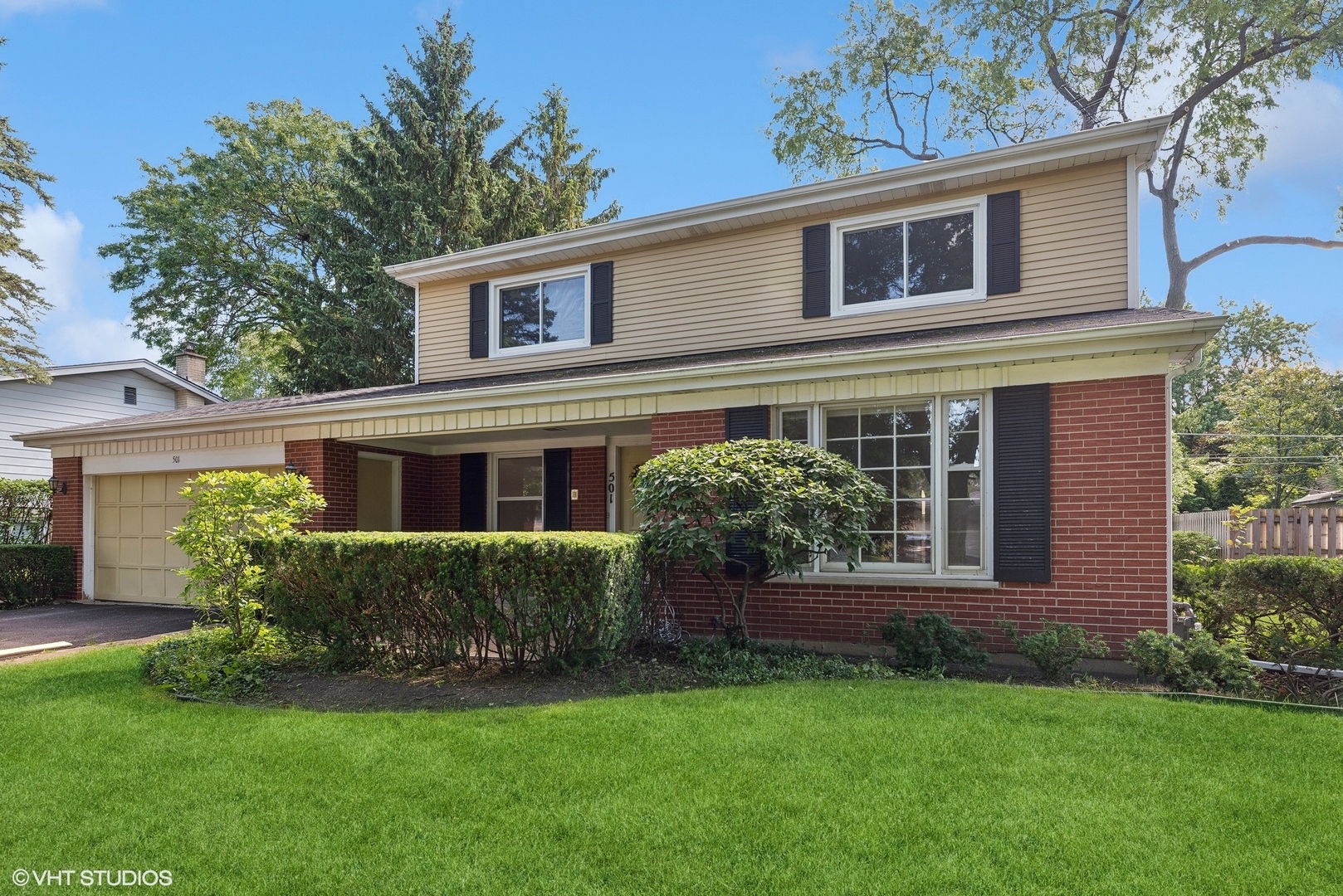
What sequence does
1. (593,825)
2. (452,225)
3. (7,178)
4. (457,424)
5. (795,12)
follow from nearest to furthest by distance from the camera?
1. (593,825)
2. (457,424)
3. (7,178)
4. (795,12)
5. (452,225)

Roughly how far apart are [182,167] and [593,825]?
28.8 meters

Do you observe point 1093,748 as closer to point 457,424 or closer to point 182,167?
point 457,424

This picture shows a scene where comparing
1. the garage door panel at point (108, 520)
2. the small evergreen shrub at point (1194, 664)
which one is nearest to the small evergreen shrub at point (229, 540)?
the garage door panel at point (108, 520)

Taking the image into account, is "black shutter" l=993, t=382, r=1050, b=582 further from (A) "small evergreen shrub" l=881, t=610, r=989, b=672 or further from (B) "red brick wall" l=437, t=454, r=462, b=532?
(B) "red brick wall" l=437, t=454, r=462, b=532

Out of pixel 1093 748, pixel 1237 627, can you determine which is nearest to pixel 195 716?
pixel 1093 748

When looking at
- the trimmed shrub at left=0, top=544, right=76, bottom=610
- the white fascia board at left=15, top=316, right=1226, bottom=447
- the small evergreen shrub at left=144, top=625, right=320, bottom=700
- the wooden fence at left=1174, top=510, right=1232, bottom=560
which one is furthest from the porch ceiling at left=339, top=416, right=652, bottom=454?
the wooden fence at left=1174, top=510, right=1232, bottom=560

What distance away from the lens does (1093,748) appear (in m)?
4.25

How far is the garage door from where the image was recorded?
11867 millimetres

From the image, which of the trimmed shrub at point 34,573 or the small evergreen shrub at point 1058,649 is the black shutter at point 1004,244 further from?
the trimmed shrub at point 34,573

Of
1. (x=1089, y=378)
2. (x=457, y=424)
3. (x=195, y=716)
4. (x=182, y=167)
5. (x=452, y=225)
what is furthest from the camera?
(x=182, y=167)

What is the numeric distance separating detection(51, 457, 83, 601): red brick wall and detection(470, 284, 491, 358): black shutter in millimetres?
6953

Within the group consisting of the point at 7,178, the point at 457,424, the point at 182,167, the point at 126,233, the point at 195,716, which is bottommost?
the point at 195,716

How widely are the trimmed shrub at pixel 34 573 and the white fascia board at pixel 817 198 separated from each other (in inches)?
282

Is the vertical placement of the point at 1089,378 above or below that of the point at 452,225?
below
